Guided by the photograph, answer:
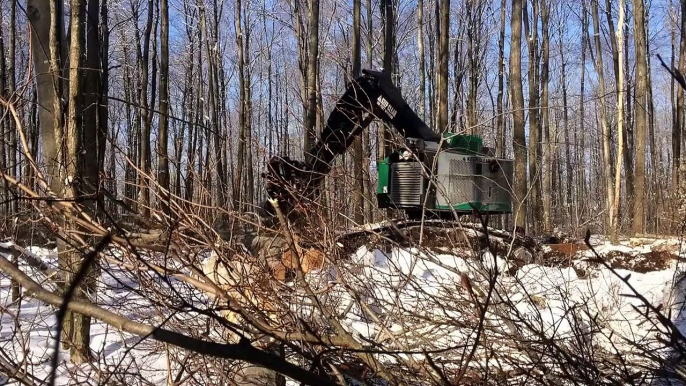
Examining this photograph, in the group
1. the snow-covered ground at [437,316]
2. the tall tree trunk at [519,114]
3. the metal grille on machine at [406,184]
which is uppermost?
the tall tree trunk at [519,114]

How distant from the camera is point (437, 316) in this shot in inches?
123

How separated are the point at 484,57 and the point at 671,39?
9289 millimetres

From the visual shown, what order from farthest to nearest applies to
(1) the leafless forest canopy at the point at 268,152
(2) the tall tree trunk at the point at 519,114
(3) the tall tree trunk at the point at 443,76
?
(3) the tall tree trunk at the point at 443,76 < (2) the tall tree trunk at the point at 519,114 < (1) the leafless forest canopy at the point at 268,152

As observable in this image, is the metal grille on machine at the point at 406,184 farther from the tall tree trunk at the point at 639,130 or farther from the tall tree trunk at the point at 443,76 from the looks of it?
the tall tree trunk at the point at 639,130

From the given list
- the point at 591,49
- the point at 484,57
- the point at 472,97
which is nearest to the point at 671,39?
the point at 591,49

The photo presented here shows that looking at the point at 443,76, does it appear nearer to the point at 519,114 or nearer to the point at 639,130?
the point at 519,114

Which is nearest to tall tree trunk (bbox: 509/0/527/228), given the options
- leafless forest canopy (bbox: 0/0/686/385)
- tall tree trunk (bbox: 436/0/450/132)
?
leafless forest canopy (bbox: 0/0/686/385)

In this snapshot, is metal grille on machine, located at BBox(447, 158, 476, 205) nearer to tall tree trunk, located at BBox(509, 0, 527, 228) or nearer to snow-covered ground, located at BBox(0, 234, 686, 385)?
snow-covered ground, located at BBox(0, 234, 686, 385)

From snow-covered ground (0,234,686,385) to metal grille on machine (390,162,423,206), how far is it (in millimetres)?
1593

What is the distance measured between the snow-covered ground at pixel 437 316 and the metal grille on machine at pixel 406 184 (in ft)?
5.23

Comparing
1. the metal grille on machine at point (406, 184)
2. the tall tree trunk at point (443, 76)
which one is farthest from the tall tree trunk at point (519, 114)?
the metal grille on machine at point (406, 184)

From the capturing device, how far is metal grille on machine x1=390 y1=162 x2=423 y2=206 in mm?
8406

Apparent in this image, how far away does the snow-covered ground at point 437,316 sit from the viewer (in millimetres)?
2504

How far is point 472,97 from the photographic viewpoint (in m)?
22.9
